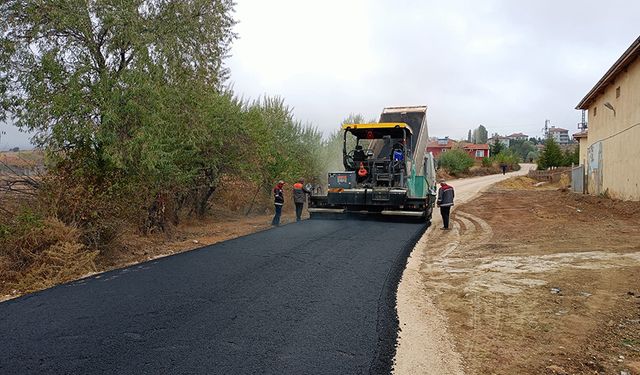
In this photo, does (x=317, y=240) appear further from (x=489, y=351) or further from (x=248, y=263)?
(x=489, y=351)

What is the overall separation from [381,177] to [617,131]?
361 inches

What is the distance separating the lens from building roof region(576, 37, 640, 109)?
1320cm

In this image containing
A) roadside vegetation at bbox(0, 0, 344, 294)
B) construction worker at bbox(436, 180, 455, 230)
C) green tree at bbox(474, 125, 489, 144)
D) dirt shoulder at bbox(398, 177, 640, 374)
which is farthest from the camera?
green tree at bbox(474, 125, 489, 144)

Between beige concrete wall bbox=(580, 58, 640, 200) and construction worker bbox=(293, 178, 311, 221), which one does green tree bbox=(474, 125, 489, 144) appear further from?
construction worker bbox=(293, 178, 311, 221)

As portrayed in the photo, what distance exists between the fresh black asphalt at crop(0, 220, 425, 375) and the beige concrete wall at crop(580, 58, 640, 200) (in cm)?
1028

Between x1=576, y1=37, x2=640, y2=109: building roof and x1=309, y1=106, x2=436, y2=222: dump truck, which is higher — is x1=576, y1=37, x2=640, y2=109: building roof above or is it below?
above

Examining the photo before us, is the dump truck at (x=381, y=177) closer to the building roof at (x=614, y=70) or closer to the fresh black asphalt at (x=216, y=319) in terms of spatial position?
the fresh black asphalt at (x=216, y=319)

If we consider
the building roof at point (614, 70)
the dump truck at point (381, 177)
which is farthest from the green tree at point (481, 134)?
the dump truck at point (381, 177)

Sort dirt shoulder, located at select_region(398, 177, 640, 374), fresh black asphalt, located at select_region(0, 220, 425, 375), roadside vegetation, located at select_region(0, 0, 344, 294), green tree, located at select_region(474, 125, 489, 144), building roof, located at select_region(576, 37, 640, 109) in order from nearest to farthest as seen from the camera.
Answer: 1. fresh black asphalt, located at select_region(0, 220, 425, 375)
2. dirt shoulder, located at select_region(398, 177, 640, 374)
3. roadside vegetation, located at select_region(0, 0, 344, 294)
4. building roof, located at select_region(576, 37, 640, 109)
5. green tree, located at select_region(474, 125, 489, 144)

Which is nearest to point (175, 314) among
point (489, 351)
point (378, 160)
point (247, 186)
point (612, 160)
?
point (489, 351)

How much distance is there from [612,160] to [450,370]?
15.9 meters

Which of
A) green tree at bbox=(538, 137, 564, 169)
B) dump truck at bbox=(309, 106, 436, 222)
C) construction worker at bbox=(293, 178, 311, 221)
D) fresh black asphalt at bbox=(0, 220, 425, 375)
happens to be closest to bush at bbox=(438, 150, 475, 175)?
green tree at bbox=(538, 137, 564, 169)

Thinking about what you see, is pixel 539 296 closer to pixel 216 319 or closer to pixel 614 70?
pixel 216 319

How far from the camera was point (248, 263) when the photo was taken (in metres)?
6.93
